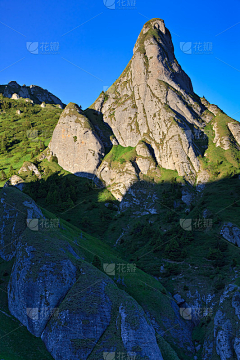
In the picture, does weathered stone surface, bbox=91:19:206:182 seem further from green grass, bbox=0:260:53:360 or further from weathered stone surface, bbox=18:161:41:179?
green grass, bbox=0:260:53:360

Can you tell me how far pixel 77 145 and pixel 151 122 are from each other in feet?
122

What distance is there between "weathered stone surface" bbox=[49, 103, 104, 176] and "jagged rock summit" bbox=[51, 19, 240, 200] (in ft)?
1.64

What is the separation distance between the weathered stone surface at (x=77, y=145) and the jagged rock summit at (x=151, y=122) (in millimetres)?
499

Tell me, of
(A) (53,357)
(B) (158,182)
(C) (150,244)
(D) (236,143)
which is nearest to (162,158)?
(B) (158,182)

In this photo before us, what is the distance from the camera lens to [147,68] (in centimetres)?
12644

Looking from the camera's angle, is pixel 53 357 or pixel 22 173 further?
pixel 22 173

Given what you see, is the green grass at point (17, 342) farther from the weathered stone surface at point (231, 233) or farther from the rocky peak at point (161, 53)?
the rocky peak at point (161, 53)

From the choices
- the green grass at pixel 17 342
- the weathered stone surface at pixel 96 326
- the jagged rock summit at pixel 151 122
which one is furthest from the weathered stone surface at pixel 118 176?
the green grass at pixel 17 342

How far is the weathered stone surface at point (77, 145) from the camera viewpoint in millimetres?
118750

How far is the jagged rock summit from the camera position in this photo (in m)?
105

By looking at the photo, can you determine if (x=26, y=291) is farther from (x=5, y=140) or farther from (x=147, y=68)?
(x=5, y=140)

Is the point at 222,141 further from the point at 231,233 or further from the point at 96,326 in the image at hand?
the point at 96,326

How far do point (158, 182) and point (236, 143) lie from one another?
130 ft

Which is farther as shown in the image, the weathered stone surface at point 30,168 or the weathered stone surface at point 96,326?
the weathered stone surface at point 30,168
